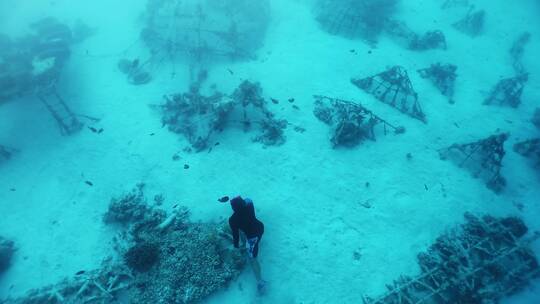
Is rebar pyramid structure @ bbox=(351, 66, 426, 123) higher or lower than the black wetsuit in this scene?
higher

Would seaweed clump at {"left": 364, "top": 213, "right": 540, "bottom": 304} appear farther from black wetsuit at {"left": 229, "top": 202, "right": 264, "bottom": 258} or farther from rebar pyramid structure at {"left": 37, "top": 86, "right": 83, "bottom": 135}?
rebar pyramid structure at {"left": 37, "top": 86, "right": 83, "bottom": 135}

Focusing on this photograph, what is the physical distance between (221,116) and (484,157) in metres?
11.6

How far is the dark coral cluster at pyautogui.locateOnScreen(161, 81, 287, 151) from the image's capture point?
13.3 metres

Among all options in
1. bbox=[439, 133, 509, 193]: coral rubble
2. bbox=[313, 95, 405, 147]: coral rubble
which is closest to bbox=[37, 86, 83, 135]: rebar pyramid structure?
bbox=[313, 95, 405, 147]: coral rubble

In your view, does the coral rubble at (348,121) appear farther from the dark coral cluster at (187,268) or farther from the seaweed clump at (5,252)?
the seaweed clump at (5,252)

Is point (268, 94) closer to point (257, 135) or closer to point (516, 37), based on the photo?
point (257, 135)

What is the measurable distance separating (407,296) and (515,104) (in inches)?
516

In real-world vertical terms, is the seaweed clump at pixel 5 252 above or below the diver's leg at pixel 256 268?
below

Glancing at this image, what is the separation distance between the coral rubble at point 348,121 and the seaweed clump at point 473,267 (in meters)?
5.09

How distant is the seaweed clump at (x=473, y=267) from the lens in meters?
8.91

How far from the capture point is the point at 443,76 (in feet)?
53.9

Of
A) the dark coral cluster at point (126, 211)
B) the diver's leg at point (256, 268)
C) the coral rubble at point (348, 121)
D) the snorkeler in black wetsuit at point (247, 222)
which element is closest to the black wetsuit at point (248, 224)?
the snorkeler in black wetsuit at point (247, 222)

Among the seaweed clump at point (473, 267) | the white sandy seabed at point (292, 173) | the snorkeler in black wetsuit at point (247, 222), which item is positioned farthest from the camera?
the white sandy seabed at point (292, 173)

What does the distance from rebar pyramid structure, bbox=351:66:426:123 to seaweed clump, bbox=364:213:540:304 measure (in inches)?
244
